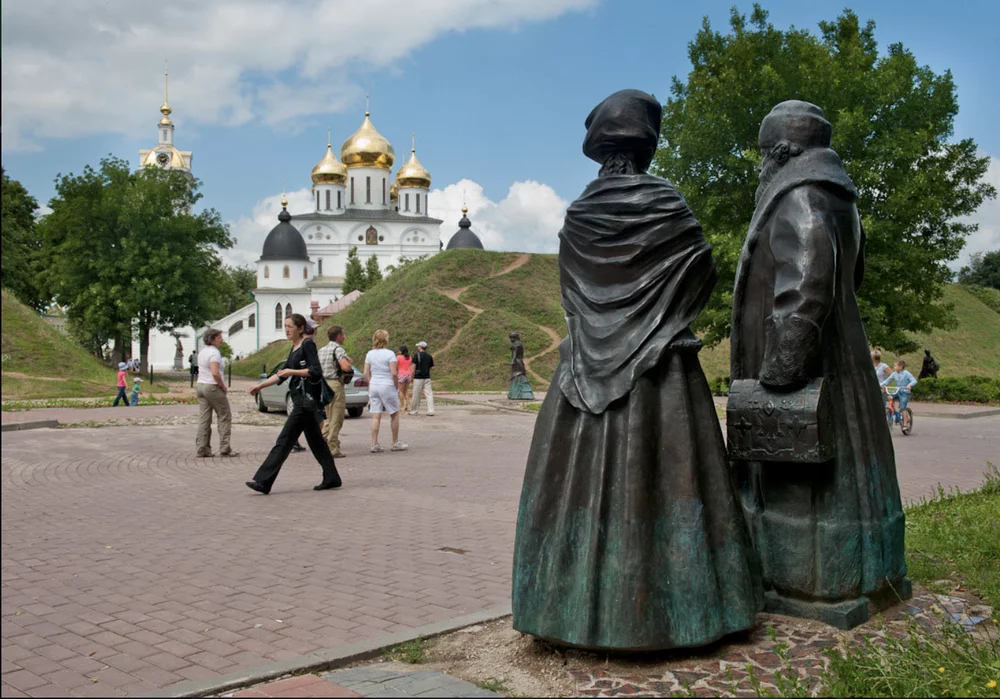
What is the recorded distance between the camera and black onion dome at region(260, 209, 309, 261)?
8538 cm

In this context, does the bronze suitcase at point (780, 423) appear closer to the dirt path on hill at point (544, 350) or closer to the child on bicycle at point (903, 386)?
the child on bicycle at point (903, 386)

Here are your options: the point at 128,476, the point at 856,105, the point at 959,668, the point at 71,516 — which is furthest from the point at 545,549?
the point at 856,105

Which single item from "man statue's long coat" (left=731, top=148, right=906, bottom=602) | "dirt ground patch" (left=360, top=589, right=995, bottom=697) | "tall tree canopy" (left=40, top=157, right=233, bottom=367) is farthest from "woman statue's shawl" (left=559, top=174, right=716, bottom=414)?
"tall tree canopy" (left=40, top=157, right=233, bottom=367)

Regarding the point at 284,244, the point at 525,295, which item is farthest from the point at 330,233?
the point at 525,295

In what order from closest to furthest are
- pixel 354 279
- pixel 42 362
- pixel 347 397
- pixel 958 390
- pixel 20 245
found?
pixel 347 397, pixel 958 390, pixel 42 362, pixel 20 245, pixel 354 279

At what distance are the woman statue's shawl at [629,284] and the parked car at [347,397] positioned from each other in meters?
15.7

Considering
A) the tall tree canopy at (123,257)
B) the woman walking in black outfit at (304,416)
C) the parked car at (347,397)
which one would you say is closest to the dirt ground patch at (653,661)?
the woman walking in black outfit at (304,416)

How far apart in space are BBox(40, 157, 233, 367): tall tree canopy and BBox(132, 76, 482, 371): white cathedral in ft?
108

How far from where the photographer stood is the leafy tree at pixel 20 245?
48.5 meters

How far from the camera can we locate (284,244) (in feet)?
281

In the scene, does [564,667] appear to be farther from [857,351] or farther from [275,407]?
[275,407]

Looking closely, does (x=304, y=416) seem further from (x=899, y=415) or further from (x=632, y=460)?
(x=899, y=415)

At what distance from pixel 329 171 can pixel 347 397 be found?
3117 inches

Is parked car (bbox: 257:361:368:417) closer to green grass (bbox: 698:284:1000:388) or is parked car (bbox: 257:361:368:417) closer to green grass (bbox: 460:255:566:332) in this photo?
green grass (bbox: 460:255:566:332)
